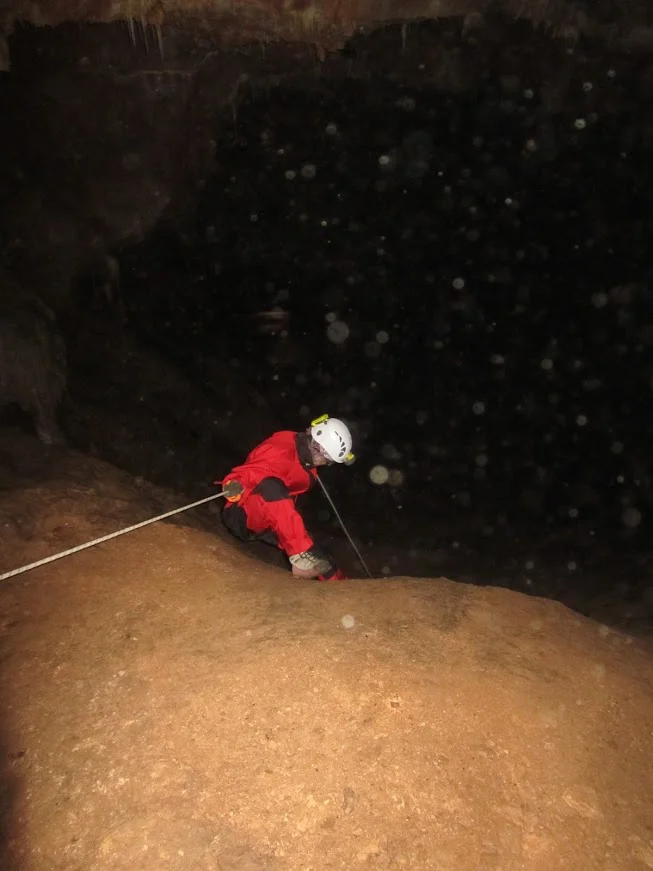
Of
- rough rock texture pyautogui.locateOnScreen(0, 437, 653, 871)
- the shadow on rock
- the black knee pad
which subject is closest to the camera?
the shadow on rock

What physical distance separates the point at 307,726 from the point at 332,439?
2.71m

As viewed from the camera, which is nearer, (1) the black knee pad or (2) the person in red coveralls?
(2) the person in red coveralls

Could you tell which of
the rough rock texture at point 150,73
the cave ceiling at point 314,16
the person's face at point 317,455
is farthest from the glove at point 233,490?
the cave ceiling at point 314,16

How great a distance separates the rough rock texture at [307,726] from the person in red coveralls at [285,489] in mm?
597

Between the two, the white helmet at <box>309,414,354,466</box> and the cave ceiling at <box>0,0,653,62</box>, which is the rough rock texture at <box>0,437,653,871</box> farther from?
the cave ceiling at <box>0,0,653,62</box>

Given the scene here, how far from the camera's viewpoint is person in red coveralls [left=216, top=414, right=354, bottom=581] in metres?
4.36

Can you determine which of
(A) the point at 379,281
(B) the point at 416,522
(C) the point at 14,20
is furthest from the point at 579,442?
(C) the point at 14,20

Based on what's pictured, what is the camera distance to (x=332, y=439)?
16.2 feet

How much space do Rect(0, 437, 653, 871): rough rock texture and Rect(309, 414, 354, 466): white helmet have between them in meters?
1.41

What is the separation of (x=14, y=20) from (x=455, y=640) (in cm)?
975

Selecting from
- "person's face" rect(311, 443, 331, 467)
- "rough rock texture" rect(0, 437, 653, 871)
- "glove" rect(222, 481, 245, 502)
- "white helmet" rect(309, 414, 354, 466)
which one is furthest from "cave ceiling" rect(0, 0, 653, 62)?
"rough rock texture" rect(0, 437, 653, 871)

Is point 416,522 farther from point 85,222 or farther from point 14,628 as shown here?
point 14,628

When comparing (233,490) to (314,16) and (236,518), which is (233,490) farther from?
(314,16)

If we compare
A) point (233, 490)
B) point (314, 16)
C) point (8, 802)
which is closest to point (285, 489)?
point (233, 490)
